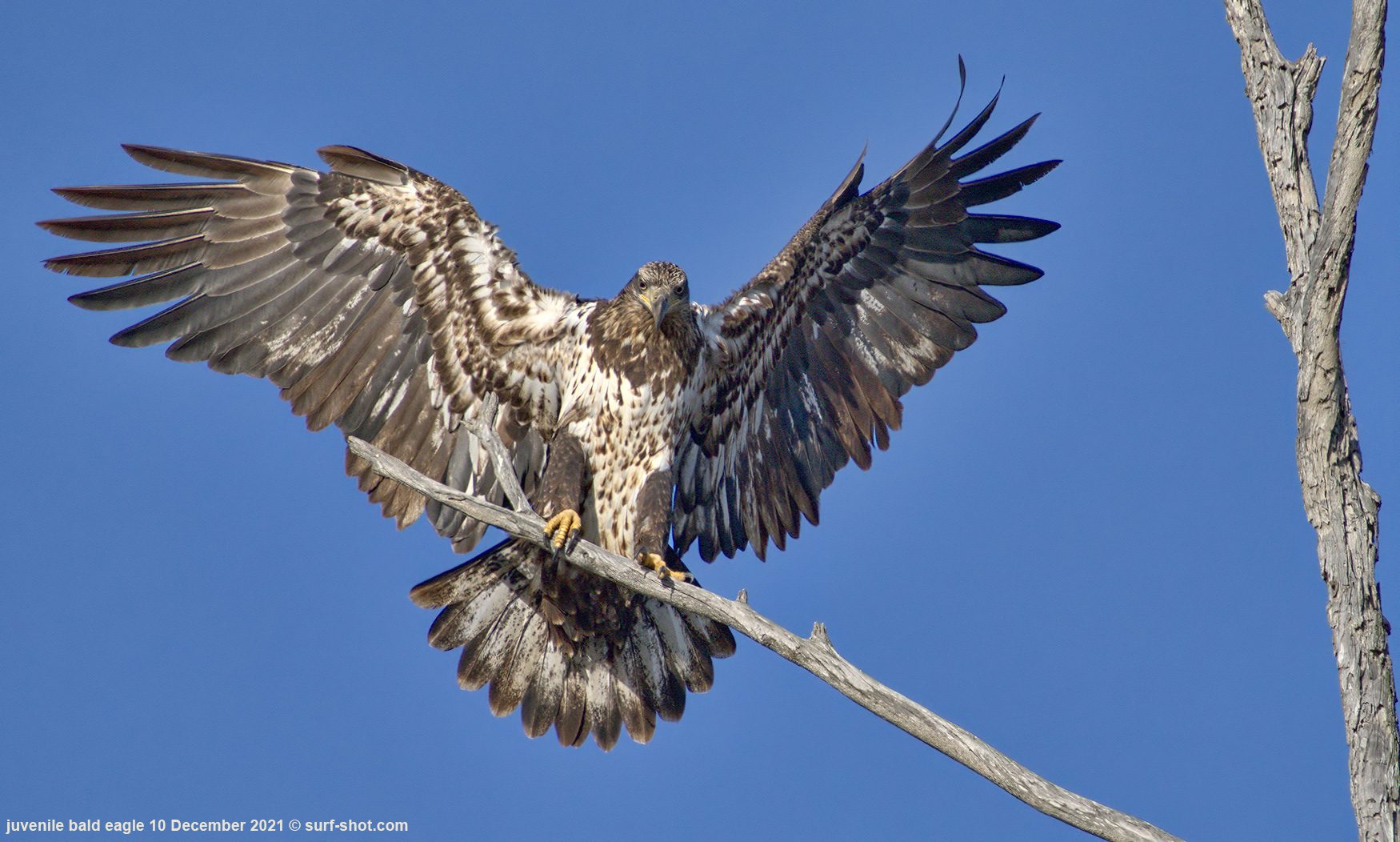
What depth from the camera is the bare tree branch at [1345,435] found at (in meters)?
5.01

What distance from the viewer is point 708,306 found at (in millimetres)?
7754

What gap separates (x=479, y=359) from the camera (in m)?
7.47

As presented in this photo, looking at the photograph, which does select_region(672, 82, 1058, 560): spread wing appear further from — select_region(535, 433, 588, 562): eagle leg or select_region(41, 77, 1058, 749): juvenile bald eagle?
select_region(535, 433, 588, 562): eagle leg

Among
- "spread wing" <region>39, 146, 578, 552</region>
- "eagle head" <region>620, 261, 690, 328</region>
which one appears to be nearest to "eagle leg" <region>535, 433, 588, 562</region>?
"spread wing" <region>39, 146, 578, 552</region>

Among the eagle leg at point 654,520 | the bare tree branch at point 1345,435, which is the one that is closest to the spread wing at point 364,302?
the eagle leg at point 654,520

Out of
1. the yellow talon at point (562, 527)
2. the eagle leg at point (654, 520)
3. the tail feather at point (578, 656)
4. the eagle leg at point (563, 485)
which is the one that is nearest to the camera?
the yellow talon at point (562, 527)

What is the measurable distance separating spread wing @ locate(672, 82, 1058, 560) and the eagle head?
2.36ft

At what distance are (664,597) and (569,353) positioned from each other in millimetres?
1887

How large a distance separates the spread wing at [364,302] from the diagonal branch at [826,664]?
123cm

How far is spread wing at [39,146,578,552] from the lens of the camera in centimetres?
725

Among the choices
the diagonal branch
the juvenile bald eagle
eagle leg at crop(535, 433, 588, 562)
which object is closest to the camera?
the diagonal branch

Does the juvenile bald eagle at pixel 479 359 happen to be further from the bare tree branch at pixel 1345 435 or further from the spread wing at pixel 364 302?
the bare tree branch at pixel 1345 435

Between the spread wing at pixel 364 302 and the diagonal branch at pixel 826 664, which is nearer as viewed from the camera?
the diagonal branch at pixel 826 664

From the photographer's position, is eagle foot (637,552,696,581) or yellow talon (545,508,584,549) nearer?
yellow talon (545,508,584,549)
